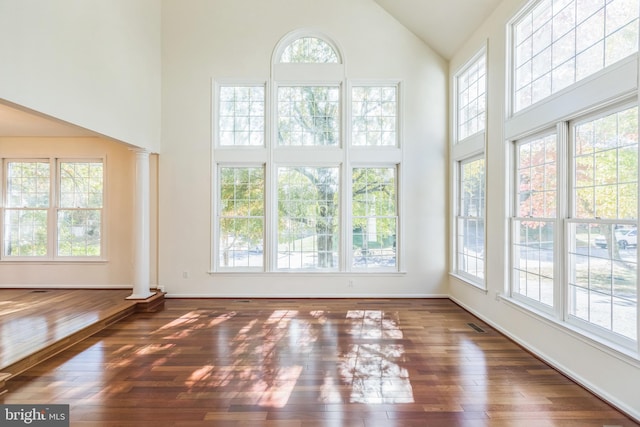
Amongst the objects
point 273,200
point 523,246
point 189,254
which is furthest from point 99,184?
point 523,246

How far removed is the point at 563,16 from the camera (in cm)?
296

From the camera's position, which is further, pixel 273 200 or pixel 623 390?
pixel 273 200

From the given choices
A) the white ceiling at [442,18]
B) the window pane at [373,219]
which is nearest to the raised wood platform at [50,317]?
the window pane at [373,219]

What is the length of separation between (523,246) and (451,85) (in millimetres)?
2950

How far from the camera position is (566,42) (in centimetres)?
291

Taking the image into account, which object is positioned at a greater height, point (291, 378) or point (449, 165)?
point (449, 165)

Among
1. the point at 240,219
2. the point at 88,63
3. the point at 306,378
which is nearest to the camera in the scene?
the point at 306,378

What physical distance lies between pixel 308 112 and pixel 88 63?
2984 mm

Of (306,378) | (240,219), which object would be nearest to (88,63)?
(240,219)

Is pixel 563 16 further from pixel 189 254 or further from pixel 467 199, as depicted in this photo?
pixel 189 254

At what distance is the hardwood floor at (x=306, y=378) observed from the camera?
226 cm

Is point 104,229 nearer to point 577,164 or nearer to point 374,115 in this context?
point 374,115

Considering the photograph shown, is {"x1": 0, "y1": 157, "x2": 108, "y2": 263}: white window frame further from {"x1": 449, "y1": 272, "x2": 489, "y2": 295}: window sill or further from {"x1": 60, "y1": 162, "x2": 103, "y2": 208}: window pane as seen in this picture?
{"x1": 449, "y1": 272, "x2": 489, "y2": 295}: window sill

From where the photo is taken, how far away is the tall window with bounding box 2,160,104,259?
18.1 ft
